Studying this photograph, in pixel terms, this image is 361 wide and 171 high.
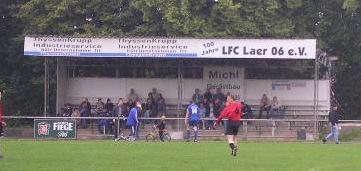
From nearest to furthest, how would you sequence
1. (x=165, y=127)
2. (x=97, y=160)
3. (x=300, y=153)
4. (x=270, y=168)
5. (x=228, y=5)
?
(x=270, y=168) < (x=97, y=160) < (x=300, y=153) < (x=165, y=127) < (x=228, y=5)

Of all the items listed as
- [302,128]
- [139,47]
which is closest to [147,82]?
[139,47]

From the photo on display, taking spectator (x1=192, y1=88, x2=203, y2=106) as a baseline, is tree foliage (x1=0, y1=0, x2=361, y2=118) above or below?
above

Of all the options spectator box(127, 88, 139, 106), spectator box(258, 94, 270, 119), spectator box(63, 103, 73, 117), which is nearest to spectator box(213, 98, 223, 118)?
spectator box(258, 94, 270, 119)

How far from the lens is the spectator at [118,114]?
36250 mm

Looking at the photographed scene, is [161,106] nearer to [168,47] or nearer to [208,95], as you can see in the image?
[208,95]

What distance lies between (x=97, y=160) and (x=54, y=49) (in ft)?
56.8

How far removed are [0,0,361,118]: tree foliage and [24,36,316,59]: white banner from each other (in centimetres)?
458

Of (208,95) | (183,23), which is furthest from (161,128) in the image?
(183,23)

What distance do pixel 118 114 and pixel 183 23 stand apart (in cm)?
743

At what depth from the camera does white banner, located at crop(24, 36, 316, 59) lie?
A: 36688 mm

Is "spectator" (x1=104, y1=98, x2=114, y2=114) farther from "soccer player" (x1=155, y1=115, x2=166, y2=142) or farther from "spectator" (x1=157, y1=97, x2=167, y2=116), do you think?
"soccer player" (x1=155, y1=115, x2=166, y2=142)

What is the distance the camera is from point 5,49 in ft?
158

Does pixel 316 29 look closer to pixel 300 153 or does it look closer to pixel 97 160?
pixel 300 153

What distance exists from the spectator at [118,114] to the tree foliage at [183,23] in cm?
583
